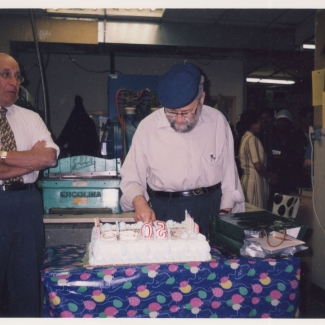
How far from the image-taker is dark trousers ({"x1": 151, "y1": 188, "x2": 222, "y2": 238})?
181 centimetres


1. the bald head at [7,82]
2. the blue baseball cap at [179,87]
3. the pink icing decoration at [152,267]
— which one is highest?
the bald head at [7,82]

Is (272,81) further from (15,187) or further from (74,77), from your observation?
(15,187)

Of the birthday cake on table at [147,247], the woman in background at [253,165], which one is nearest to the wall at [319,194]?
the woman in background at [253,165]

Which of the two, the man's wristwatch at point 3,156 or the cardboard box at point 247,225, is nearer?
the cardboard box at point 247,225

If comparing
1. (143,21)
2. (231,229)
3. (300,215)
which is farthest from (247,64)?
(231,229)

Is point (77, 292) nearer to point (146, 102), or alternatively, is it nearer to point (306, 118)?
point (146, 102)

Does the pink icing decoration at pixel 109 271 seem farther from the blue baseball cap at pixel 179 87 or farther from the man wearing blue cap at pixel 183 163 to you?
the blue baseball cap at pixel 179 87

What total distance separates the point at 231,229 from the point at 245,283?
219 millimetres

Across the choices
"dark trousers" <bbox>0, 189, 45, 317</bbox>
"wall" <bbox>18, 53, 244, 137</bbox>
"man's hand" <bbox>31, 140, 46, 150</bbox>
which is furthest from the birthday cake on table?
"wall" <bbox>18, 53, 244, 137</bbox>

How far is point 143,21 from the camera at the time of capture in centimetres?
512

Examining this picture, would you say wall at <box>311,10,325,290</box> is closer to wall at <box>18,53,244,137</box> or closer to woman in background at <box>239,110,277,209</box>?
woman in background at <box>239,110,277,209</box>

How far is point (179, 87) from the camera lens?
165 cm

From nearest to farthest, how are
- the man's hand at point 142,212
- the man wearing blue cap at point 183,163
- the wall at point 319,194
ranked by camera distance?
the man's hand at point 142,212
the man wearing blue cap at point 183,163
the wall at point 319,194

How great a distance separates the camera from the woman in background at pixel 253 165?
3824 mm
